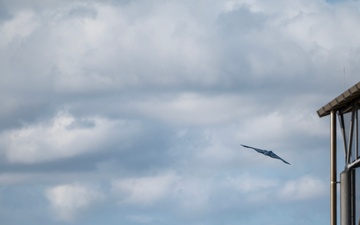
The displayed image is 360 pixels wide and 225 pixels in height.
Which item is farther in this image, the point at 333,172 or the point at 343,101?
the point at 333,172

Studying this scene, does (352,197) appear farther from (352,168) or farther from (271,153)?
(271,153)

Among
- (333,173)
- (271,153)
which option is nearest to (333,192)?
(333,173)

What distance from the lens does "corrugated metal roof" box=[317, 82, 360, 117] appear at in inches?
3664

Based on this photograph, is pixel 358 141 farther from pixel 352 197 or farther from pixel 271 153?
pixel 271 153

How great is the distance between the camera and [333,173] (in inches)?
3841

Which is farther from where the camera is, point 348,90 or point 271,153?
point 271,153

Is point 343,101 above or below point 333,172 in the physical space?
above

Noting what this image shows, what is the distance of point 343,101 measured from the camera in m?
95.5

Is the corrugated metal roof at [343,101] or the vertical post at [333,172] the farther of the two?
the vertical post at [333,172]

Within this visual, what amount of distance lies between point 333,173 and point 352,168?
2092 millimetres

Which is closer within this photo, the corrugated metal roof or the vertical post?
the corrugated metal roof

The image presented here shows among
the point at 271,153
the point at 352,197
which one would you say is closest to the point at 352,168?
the point at 352,197

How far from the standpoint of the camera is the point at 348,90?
93.8 meters

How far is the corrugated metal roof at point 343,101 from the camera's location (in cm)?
9306
